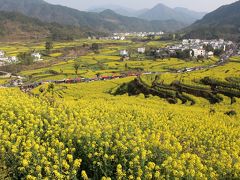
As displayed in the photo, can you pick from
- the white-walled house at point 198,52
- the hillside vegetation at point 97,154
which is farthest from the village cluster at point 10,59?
the hillside vegetation at point 97,154

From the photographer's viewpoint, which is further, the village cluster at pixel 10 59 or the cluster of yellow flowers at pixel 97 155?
the village cluster at pixel 10 59

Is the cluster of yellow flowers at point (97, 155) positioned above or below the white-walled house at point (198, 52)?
above

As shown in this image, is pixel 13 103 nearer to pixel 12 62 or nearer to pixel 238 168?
pixel 238 168

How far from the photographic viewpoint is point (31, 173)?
582 inches

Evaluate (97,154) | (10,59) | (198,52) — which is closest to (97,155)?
(97,154)

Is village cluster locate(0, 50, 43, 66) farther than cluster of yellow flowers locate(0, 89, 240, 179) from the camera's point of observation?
Yes

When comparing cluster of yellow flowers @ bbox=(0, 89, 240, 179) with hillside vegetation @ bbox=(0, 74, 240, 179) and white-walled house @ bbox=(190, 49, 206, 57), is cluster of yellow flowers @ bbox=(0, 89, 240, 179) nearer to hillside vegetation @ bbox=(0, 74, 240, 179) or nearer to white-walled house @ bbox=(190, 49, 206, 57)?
hillside vegetation @ bbox=(0, 74, 240, 179)

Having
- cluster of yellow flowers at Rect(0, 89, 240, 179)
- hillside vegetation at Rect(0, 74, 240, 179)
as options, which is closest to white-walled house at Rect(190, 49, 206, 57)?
hillside vegetation at Rect(0, 74, 240, 179)

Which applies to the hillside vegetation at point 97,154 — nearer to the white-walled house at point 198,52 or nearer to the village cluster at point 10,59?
the village cluster at point 10,59

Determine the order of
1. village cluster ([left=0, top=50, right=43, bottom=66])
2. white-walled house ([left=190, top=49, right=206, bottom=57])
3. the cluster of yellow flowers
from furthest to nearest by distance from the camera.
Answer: white-walled house ([left=190, top=49, right=206, bottom=57]) < village cluster ([left=0, top=50, right=43, bottom=66]) < the cluster of yellow flowers

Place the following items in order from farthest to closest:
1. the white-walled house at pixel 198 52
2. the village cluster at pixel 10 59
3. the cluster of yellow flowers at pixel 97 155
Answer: the white-walled house at pixel 198 52 < the village cluster at pixel 10 59 < the cluster of yellow flowers at pixel 97 155

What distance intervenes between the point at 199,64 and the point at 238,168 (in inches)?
3774

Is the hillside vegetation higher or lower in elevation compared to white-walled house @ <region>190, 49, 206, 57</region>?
higher

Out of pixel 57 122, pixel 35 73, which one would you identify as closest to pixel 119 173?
pixel 57 122
